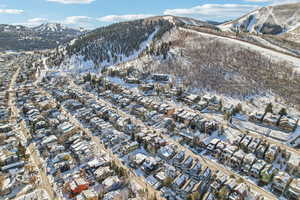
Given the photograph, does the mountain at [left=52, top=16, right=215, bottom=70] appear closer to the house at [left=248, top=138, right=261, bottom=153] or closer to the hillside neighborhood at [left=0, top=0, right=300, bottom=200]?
the hillside neighborhood at [left=0, top=0, right=300, bottom=200]

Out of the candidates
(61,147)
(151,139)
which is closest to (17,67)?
(61,147)

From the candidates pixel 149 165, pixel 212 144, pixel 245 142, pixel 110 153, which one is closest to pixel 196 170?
pixel 212 144

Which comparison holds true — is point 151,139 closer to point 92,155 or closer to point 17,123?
point 92,155

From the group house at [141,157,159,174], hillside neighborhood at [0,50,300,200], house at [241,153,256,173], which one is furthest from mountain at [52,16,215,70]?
house at [241,153,256,173]

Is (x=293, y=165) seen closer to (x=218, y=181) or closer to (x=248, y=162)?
(x=248, y=162)

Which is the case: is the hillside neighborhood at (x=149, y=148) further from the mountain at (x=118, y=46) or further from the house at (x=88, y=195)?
the mountain at (x=118, y=46)
